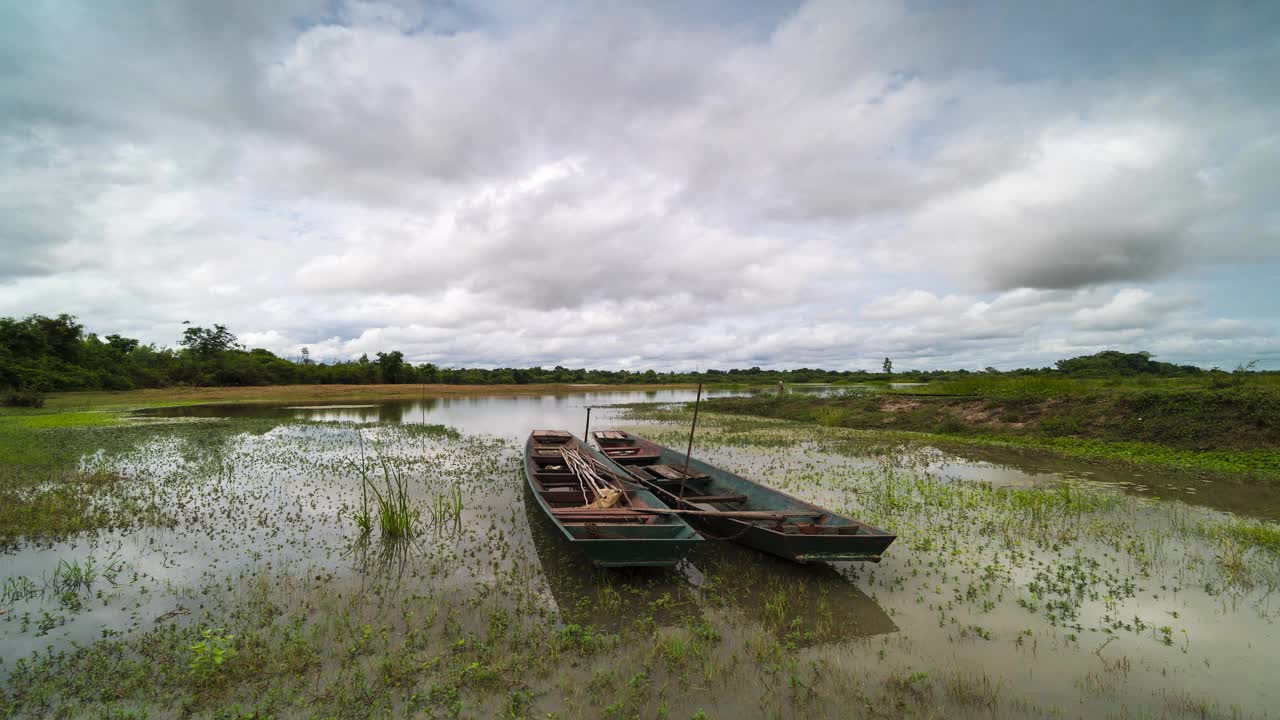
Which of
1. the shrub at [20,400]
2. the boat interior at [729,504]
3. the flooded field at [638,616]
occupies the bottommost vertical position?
the flooded field at [638,616]

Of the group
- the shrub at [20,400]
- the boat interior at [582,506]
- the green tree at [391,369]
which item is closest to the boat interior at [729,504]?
the boat interior at [582,506]

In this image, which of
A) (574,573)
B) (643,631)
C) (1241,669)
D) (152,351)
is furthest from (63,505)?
(152,351)

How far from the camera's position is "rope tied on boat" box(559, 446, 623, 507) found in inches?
415

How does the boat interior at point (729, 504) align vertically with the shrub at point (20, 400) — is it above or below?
below

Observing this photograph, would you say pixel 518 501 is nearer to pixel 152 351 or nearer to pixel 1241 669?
pixel 1241 669

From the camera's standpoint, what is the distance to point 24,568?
7875 mm

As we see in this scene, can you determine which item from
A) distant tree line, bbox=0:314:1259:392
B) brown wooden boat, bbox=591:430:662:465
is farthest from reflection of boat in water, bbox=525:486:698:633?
distant tree line, bbox=0:314:1259:392

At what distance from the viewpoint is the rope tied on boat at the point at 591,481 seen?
Answer: 1055 cm

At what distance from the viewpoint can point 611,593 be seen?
7.50 m

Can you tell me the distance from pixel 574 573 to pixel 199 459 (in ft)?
55.5

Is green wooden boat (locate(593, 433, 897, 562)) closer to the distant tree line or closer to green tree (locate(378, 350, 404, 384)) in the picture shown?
the distant tree line

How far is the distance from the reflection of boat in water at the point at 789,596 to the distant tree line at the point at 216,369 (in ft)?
117

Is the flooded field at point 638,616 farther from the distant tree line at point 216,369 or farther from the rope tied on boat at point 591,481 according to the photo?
the distant tree line at point 216,369

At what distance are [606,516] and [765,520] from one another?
2.91 metres
